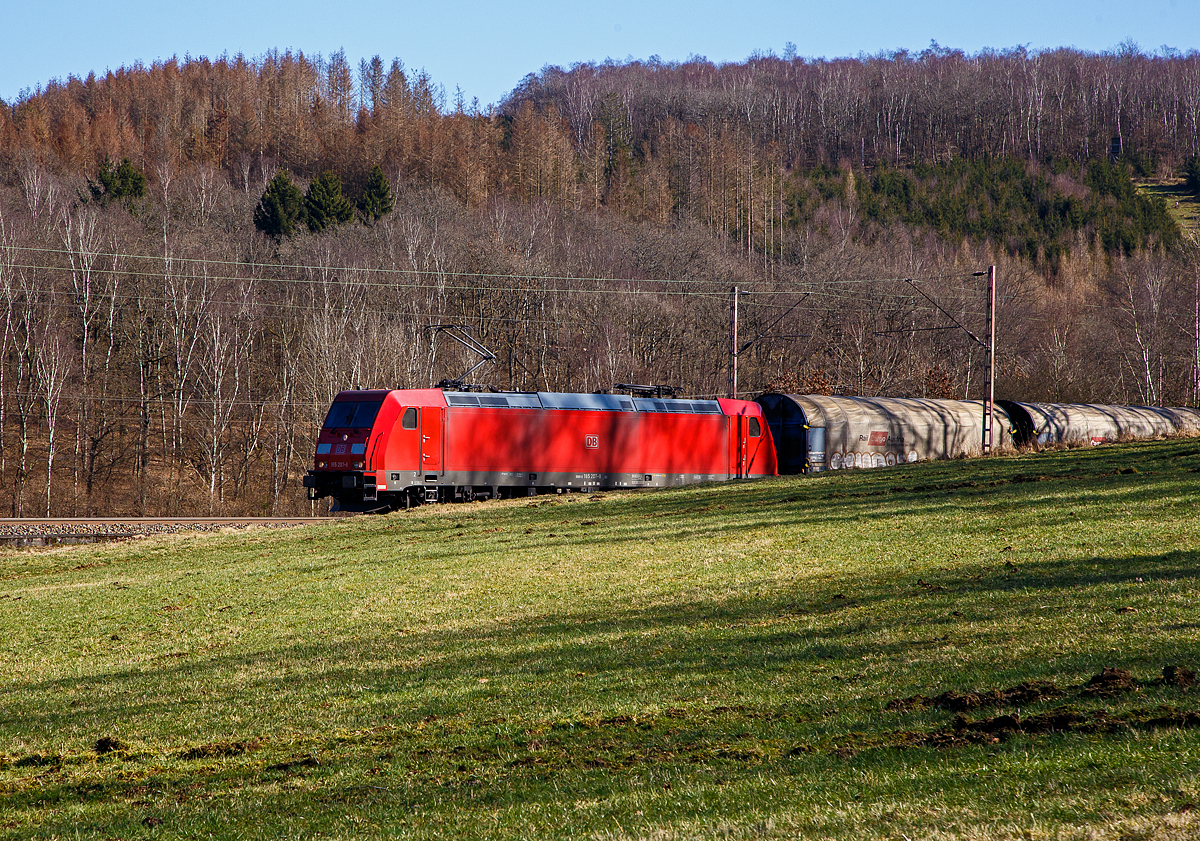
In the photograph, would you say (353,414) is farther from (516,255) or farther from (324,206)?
(324,206)

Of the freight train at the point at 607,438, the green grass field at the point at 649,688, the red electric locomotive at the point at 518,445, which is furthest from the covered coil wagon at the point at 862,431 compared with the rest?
the green grass field at the point at 649,688

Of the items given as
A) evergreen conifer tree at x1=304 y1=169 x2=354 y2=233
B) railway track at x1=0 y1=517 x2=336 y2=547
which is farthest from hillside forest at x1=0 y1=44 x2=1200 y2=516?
railway track at x1=0 y1=517 x2=336 y2=547

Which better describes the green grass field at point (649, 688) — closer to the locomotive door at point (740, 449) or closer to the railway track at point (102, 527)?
the railway track at point (102, 527)

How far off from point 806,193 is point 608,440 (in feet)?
292

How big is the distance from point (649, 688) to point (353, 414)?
22.8 m

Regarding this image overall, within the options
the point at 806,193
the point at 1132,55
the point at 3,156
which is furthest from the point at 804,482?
the point at 1132,55

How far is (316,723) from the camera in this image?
8734mm

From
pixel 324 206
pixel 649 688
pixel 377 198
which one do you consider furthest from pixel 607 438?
pixel 377 198

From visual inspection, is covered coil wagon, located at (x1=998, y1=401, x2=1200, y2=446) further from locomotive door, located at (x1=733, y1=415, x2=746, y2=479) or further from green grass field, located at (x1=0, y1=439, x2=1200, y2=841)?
green grass field, located at (x1=0, y1=439, x2=1200, y2=841)

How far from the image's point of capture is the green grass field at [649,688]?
5.73 metres

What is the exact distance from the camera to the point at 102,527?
105 feet

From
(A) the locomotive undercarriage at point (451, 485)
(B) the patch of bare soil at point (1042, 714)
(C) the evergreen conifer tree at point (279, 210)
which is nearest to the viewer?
(B) the patch of bare soil at point (1042, 714)

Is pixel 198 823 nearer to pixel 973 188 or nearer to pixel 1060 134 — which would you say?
pixel 973 188

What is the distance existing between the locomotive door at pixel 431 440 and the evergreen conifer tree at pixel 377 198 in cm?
4776
